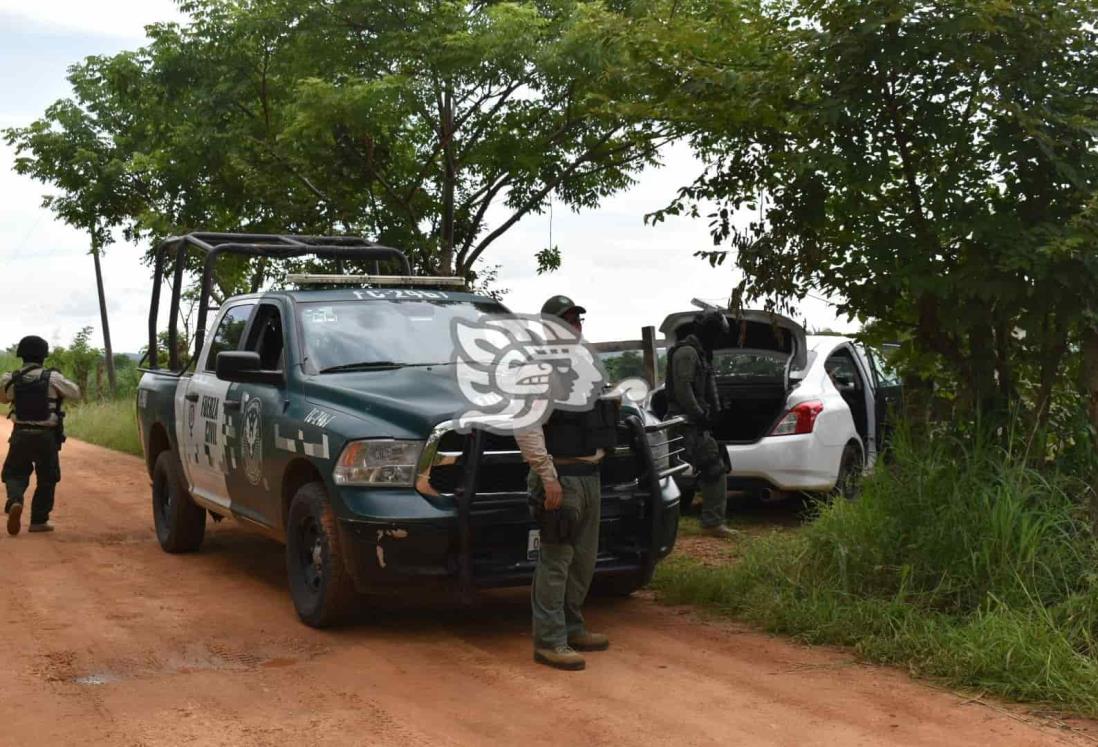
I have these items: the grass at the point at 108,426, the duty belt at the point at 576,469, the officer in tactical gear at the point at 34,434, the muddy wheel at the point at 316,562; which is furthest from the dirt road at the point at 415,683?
the grass at the point at 108,426

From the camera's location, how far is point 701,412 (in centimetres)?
1028

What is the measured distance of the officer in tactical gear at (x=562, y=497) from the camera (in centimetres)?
637

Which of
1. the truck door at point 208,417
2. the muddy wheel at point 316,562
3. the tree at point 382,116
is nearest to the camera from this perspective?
the muddy wheel at point 316,562

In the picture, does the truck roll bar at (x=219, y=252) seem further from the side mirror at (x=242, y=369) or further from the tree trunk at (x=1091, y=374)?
the tree trunk at (x=1091, y=374)

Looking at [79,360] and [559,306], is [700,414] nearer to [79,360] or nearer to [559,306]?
[559,306]

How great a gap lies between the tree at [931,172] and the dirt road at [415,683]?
2.24 meters

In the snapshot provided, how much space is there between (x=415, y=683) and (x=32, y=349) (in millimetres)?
6940

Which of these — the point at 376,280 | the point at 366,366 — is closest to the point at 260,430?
the point at 366,366

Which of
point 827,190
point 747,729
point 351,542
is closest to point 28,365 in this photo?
point 351,542

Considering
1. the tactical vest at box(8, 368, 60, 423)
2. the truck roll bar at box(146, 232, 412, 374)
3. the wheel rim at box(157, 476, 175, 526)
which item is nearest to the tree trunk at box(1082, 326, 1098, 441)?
the truck roll bar at box(146, 232, 412, 374)

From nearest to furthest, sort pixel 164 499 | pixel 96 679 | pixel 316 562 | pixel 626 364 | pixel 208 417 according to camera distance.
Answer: pixel 96 679 < pixel 316 562 < pixel 208 417 < pixel 164 499 < pixel 626 364

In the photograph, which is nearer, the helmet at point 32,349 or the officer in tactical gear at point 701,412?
the officer in tactical gear at point 701,412

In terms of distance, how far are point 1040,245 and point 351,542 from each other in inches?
156

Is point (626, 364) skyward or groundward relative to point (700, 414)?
skyward
